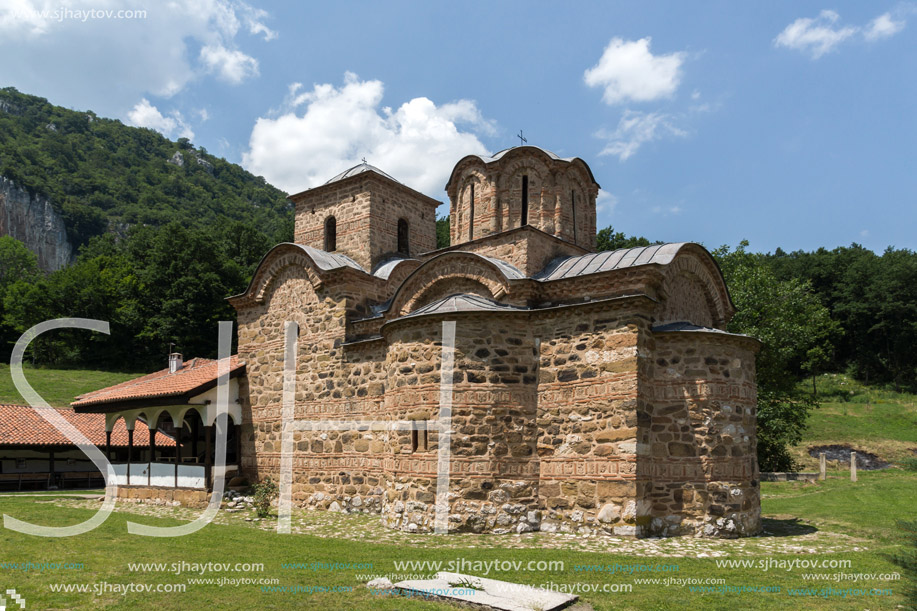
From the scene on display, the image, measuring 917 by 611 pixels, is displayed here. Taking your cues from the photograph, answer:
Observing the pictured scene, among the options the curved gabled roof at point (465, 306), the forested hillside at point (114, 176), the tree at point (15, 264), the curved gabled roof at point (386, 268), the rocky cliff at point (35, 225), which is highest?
the forested hillside at point (114, 176)

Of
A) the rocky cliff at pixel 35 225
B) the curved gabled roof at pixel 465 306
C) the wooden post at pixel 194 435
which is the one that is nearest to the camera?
the curved gabled roof at pixel 465 306

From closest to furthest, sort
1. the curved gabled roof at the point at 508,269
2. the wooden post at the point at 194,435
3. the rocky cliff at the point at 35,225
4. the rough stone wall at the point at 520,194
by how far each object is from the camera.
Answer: the curved gabled roof at the point at 508,269 < the rough stone wall at the point at 520,194 < the wooden post at the point at 194,435 < the rocky cliff at the point at 35,225

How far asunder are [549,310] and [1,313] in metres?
41.2

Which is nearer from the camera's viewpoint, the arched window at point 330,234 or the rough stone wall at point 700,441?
the rough stone wall at point 700,441

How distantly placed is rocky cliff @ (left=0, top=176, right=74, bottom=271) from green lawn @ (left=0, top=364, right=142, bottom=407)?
26936mm

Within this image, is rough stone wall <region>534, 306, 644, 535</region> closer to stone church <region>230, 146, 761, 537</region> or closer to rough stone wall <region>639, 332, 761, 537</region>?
stone church <region>230, 146, 761, 537</region>

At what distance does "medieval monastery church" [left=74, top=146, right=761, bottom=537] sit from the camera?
9297 mm

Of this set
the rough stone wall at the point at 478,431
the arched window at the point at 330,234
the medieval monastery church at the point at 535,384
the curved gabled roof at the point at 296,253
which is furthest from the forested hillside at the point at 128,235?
the rough stone wall at the point at 478,431

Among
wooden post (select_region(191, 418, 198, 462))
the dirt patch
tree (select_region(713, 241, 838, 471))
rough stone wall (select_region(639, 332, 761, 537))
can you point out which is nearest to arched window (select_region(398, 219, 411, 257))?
wooden post (select_region(191, 418, 198, 462))

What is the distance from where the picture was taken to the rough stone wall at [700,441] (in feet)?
30.3

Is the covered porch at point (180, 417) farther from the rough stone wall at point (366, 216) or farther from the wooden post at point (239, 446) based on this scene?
the rough stone wall at point (366, 216)

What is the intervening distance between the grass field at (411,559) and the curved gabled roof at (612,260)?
411 cm

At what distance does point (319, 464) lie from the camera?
12633 millimetres

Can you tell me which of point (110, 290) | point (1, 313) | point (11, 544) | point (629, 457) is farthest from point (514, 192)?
point (1, 313)
